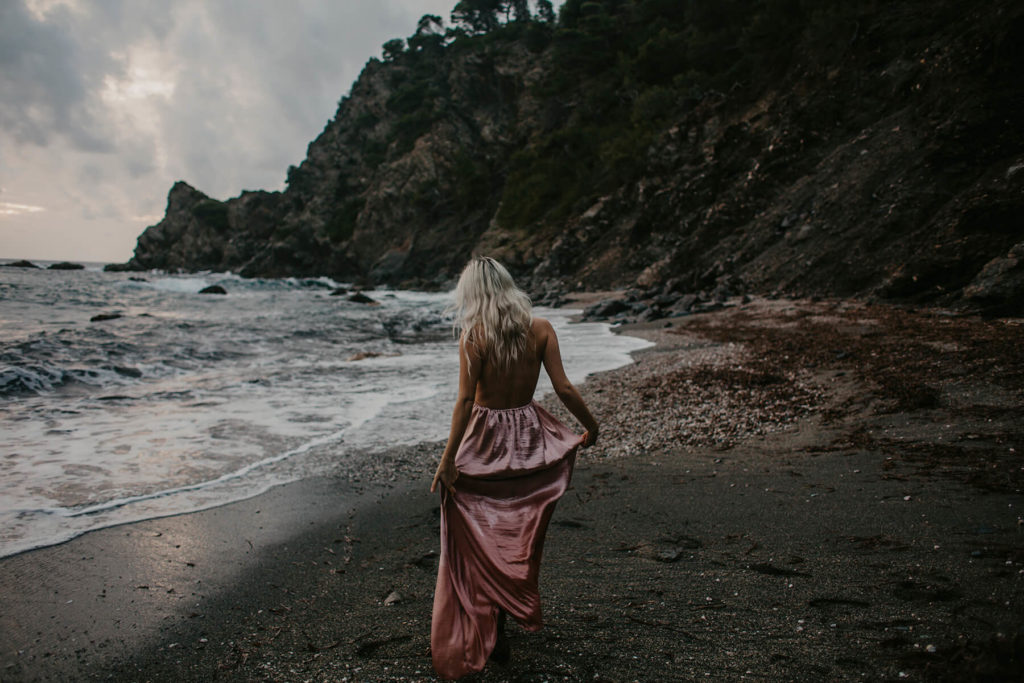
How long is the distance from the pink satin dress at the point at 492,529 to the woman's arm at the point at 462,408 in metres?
0.07

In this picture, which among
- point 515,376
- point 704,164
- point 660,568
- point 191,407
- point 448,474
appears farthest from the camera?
point 704,164

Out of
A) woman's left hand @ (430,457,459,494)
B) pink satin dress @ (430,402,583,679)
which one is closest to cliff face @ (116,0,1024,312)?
pink satin dress @ (430,402,583,679)

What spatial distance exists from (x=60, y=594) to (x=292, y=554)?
1.45 m

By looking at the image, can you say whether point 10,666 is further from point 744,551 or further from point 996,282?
point 996,282

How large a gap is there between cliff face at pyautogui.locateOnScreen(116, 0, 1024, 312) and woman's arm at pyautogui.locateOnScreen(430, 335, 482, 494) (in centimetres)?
1116

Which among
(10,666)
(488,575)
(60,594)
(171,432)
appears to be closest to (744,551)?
(488,575)

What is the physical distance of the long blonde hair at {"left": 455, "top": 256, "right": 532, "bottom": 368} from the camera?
280 centimetres

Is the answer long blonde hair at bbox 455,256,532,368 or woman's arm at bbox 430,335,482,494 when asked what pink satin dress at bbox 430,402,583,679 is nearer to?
woman's arm at bbox 430,335,482,494

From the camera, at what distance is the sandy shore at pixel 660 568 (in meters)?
2.68

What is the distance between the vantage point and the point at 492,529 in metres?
2.79

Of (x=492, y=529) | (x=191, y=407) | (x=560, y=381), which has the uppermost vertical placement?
(x=560, y=381)

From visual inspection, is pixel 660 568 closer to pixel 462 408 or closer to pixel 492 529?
pixel 492 529

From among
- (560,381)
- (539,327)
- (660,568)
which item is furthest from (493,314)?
(660,568)

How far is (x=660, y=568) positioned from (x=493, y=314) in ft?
7.02
